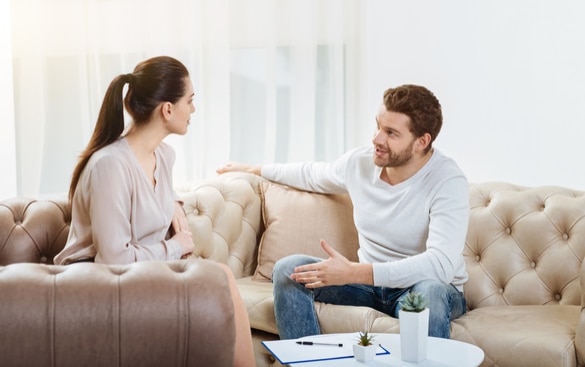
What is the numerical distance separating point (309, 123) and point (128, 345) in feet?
8.22

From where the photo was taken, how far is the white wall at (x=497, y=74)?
3.37 metres

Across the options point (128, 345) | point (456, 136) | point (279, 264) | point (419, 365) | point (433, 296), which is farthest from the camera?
point (456, 136)

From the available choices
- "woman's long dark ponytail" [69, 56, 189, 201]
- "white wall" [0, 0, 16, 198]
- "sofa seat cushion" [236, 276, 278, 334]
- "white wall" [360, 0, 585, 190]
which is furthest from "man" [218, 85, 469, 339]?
"white wall" [0, 0, 16, 198]

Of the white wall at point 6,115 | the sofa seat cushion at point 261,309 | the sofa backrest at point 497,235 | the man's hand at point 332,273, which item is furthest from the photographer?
the white wall at point 6,115

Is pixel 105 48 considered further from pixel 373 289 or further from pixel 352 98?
pixel 373 289

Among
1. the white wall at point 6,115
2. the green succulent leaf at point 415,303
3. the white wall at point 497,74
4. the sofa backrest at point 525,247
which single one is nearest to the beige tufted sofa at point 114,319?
the green succulent leaf at point 415,303

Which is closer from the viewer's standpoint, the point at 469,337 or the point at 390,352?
the point at 390,352

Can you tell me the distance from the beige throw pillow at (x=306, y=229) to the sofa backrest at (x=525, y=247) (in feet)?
1.50

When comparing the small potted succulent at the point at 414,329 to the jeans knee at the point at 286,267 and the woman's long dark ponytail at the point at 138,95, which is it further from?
the woman's long dark ponytail at the point at 138,95

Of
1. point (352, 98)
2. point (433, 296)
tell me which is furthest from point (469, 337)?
point (352, 98)

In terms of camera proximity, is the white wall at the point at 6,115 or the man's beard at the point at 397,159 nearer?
the man's beard at the point at 397,159

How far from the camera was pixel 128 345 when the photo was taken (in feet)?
4.20

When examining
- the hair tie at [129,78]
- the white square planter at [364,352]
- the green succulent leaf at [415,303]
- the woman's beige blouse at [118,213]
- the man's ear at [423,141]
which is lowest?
the white square planter at [364,352]

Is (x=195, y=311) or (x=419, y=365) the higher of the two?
(x=195, y=311)
